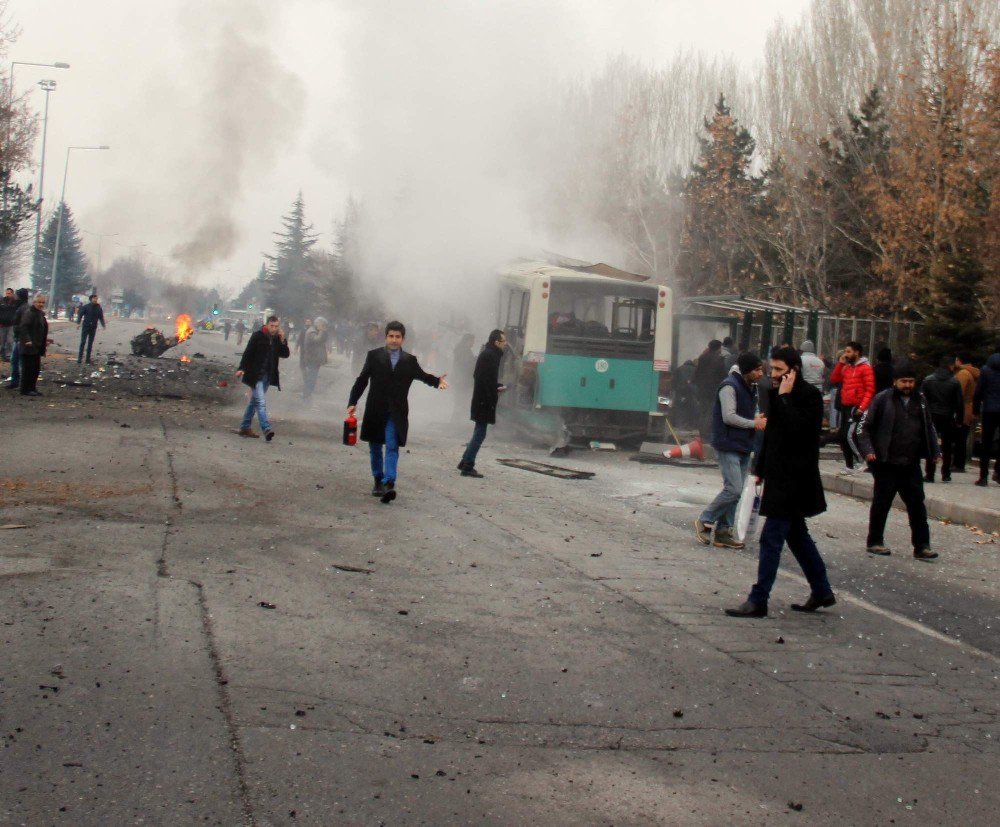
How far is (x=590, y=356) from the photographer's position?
19719 millimetres

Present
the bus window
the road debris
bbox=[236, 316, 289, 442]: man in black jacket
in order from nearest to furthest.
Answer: the road debris < bbox=[236, 316, 289, 442]: man in black jacket < the bus window

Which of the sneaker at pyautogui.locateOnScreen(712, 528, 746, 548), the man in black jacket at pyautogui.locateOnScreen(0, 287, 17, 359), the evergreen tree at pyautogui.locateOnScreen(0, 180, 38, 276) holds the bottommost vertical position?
the sneaker at pyautogui.locateOnScreen(712, 528, 746, 548)

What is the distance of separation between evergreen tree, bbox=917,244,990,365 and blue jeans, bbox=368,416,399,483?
15.0 metres

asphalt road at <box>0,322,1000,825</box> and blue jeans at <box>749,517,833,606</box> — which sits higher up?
blue jeans at <box>749,517,833,606</box>

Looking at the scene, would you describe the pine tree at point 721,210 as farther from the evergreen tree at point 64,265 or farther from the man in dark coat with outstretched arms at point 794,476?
the evergreen tree at point 64,265

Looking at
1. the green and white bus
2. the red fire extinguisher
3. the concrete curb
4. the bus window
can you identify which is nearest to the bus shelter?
the bus window

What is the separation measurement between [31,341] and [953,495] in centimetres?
1471

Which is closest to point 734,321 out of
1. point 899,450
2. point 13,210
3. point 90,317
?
point 899,450

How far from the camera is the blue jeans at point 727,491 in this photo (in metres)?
9.97

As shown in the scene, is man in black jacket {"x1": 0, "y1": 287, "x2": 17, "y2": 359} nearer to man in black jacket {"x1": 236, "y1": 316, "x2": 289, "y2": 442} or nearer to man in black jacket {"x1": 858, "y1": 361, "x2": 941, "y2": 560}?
man in black jacket {"x1": 236, "y1": 316, "x2": 289, "y2": 442}

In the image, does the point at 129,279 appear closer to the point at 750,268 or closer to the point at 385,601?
the point at 750,268

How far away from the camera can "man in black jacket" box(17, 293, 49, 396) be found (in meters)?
20.4

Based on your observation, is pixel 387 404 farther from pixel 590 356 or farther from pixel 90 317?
pixel 90 317

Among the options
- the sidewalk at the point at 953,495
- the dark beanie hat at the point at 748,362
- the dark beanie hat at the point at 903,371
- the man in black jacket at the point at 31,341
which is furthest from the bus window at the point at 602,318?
the dark beanie hat at the point at 748,362
